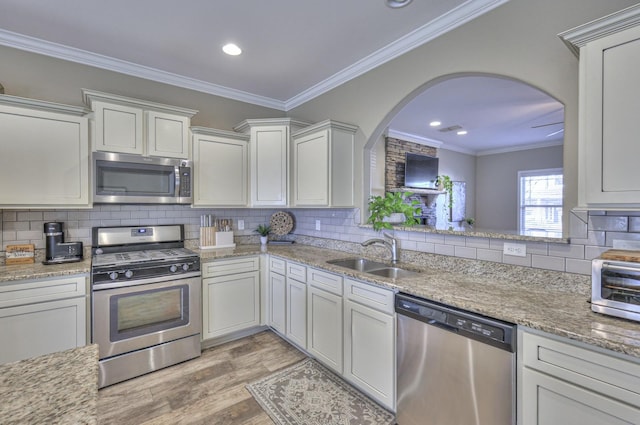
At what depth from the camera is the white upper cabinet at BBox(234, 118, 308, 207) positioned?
3361 millimetres

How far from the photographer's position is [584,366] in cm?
120

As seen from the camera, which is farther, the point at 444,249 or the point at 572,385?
the point at 444,249

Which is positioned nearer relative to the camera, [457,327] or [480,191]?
[457,327]

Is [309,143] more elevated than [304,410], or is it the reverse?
[309,143]

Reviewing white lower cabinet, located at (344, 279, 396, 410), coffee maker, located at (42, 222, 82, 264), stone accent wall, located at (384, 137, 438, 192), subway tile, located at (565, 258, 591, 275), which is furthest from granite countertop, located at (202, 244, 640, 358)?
stone accent wall, located at (384, 137, 438, 192)

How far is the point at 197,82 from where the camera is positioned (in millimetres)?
3406

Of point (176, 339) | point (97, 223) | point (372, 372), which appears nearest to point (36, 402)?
point (372, 372)

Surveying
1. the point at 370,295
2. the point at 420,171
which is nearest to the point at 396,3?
the point at 370,295

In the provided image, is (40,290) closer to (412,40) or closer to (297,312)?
(297,312)

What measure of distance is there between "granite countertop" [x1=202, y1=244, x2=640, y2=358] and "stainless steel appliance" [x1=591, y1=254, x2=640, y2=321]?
0.04 metres

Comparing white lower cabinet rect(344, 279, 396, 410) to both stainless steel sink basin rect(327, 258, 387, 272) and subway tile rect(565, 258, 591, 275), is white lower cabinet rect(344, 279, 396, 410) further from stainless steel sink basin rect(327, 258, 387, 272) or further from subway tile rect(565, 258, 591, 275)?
subway tile rect(565, 258, 591, 275)

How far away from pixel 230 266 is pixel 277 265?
0.47m

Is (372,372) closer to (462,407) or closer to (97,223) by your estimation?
(462,407)

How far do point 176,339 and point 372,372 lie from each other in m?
1.76
